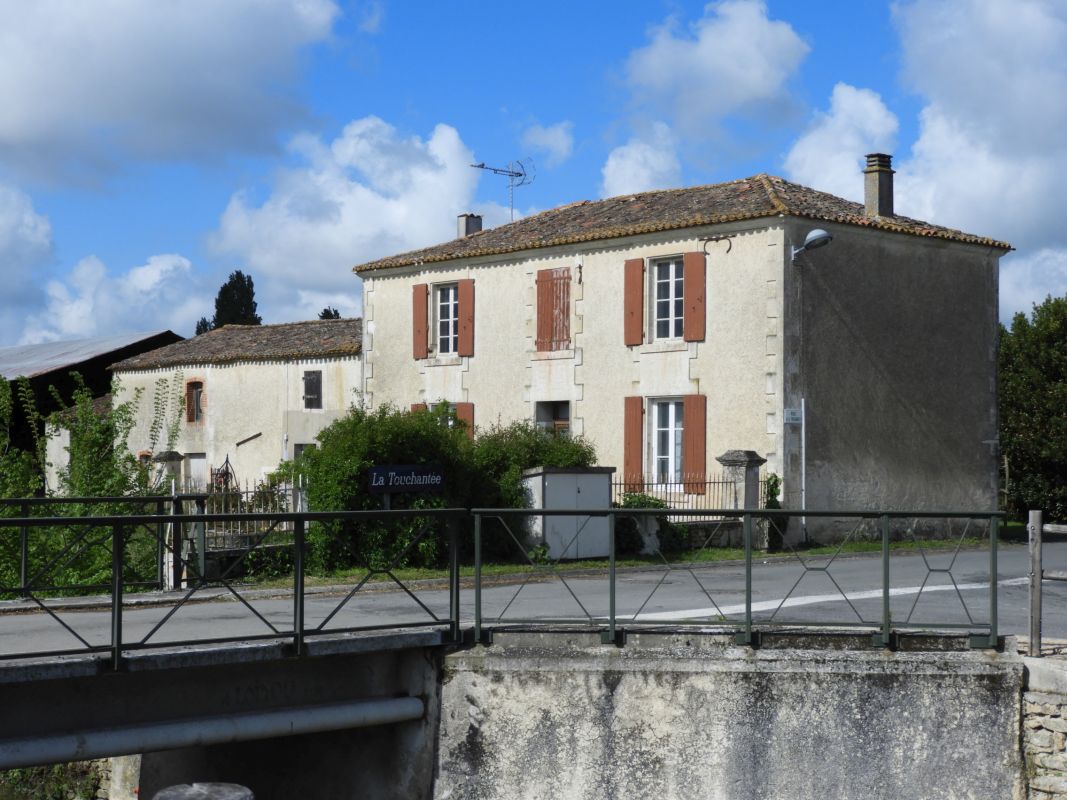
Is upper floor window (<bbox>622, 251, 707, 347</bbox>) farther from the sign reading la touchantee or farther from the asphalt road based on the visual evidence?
the asphalt road

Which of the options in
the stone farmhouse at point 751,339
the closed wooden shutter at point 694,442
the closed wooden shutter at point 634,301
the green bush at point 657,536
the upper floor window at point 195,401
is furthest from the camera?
the upper floor window at point 195,401

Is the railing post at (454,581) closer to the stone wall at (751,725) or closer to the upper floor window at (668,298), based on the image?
the stone wall at (751,725)

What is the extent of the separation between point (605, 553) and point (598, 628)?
950cm

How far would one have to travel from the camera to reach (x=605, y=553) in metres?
19.3

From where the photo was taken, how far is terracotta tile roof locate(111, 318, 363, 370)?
31.5 metres

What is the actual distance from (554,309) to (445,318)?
3002 millimetres

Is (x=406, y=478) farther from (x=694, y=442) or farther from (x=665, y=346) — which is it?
(x=665, y=346)

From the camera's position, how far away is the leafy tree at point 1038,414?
30.9m

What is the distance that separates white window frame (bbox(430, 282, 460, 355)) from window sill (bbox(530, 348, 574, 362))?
214cm

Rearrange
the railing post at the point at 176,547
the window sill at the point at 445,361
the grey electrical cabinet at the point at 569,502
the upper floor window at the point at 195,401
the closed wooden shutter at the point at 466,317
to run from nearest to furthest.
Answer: the railing post at the point at 176,547 → the grey electrical cabinet at the point at 569,502 → the closed wooden shutter at the point at 466,317 → the window sill at the point at 445,361 → the upper floor window at the point at 195,401

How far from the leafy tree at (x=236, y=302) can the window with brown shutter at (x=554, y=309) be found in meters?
38.3

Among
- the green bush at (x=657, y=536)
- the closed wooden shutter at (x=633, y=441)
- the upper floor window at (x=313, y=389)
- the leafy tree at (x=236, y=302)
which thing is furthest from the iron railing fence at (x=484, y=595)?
the leafy tree at (x=236, y=302)

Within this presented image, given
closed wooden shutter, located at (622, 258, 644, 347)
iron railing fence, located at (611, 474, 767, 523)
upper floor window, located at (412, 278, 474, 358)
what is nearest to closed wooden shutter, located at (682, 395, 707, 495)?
iron railing fence, located at (611, 474, 767, 523)

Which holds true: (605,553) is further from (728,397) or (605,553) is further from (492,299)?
(492,299)
